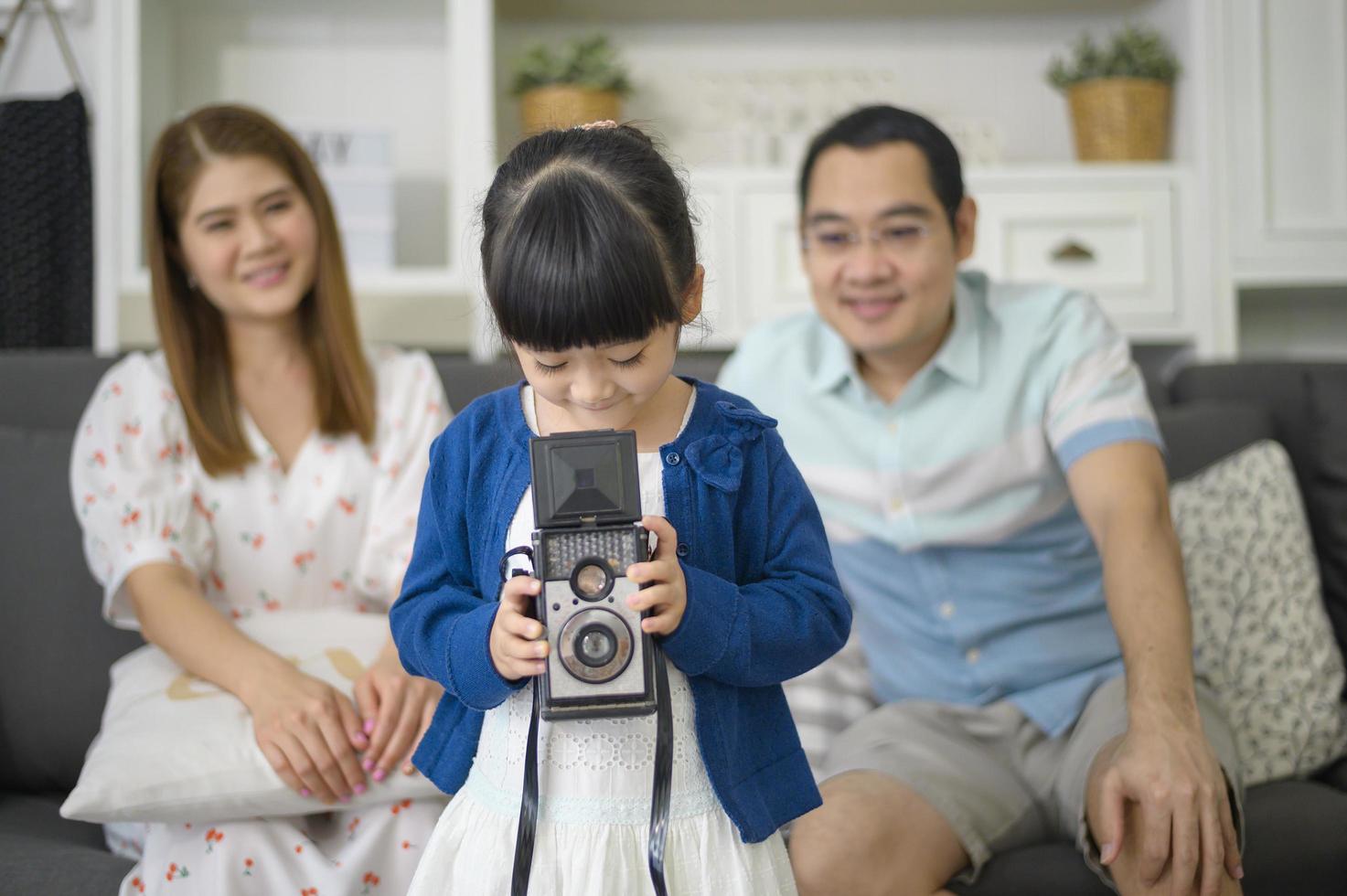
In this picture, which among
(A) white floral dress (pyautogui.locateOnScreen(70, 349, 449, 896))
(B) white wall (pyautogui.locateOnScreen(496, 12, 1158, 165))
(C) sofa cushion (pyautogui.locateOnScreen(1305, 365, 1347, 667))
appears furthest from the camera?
(B) white wall (pyautogui.locateOnScreen(496, 12, 1158, 165))

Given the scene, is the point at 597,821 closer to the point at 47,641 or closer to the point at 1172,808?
the point at 1172,808

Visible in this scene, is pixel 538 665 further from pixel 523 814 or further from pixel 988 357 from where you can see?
pixel 988 357

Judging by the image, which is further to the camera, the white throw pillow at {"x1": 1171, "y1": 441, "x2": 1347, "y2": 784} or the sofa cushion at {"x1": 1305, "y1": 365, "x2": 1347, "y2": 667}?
the sofa cushion at {"x1": 1305, "y1": 365, "x2": 1347, "y2": 667}

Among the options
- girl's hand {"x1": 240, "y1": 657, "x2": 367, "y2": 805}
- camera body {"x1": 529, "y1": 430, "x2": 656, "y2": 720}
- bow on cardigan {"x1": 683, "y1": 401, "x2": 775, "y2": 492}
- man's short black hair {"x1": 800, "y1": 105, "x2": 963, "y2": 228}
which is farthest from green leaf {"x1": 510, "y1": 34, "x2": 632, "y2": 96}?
camera body {"x1": 529, "y1": 430, "x2": 656, "y2": 720}

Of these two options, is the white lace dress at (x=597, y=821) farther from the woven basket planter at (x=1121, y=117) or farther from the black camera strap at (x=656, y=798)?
the woven basket planter at (x=1121, y=117)

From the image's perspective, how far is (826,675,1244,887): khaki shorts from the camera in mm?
1281

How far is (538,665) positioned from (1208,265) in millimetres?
1953

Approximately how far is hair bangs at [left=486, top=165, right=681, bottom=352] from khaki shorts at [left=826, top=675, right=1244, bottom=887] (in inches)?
27.0

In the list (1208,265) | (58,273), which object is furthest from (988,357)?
(58,273)

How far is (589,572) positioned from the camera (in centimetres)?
80

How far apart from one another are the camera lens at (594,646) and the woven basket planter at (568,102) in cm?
166

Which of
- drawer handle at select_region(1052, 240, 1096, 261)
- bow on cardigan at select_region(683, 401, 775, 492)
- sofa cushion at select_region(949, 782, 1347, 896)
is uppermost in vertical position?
drawer handle at select_region(1052, 240, 1096, 261)

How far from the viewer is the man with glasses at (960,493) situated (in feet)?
4.34

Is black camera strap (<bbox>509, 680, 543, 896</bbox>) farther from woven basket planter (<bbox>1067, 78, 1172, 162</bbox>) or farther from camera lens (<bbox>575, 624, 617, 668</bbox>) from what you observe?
woven basket planter (<bbox>1067, 78, 1172, 162</bbox>)
